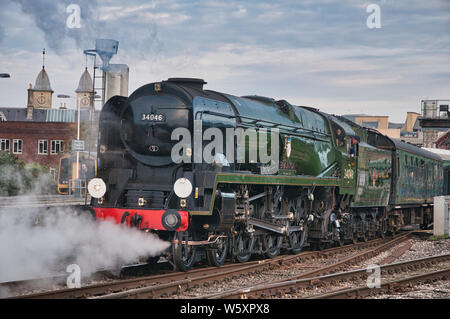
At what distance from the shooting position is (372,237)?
21.5 meters

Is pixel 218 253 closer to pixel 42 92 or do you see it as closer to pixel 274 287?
pixel 274 287

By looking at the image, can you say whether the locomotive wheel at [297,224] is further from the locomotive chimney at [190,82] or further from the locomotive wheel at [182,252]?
the locomotive chimney at [190,82]

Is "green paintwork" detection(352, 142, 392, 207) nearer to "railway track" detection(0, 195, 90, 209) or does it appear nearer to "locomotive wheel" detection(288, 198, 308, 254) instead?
"locomotive wheel" detection(288, 198, 308, 254)

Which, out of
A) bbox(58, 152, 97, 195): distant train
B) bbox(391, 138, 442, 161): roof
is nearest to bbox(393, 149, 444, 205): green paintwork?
bbox(391, 138, 442, 161): roof

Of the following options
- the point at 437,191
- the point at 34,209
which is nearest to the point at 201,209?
the point at 34,209

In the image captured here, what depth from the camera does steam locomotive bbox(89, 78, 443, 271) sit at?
35.7 feet

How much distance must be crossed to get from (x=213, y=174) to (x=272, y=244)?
4.11 metres

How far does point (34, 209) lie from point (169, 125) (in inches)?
133

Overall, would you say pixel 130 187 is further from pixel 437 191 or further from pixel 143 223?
pixel 437 191

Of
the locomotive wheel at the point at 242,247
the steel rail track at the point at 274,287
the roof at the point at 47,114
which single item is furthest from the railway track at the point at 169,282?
the roof at the point at 47,114

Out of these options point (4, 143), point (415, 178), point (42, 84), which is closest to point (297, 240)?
point (415, 178)

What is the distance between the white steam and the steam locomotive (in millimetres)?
257

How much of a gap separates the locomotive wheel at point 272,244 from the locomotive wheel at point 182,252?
294cm

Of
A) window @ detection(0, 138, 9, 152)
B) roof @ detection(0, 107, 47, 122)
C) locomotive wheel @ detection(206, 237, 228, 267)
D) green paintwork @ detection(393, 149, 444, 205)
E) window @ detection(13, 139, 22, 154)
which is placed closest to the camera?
locomotive wheel @ detection(206, 237, 228, 267)
